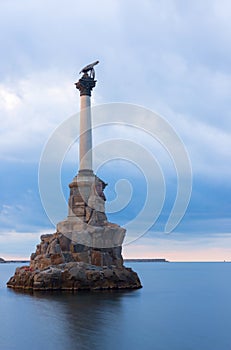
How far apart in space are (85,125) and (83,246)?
46.9 ft

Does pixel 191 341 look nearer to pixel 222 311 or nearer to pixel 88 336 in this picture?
pixel 88 336

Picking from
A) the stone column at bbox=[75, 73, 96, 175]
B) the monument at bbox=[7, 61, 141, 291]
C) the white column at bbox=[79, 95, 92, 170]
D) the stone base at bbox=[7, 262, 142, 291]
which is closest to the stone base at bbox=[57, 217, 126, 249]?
the monument at bbox=[7, 61, 141, 291]

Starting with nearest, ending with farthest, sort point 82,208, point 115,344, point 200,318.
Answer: point 115,344 < point 200,318 < point 82,208

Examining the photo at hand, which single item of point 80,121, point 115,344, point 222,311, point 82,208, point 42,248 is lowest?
point 115,344

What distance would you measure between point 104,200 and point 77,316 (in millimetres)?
23189

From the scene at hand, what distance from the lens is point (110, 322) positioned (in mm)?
36031

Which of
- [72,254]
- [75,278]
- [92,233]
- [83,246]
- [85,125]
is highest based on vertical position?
[85,125]

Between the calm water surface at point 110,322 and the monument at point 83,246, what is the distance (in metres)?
2.93

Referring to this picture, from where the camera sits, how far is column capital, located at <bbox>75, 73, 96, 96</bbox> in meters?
61.7

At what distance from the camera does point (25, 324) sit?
3659 centimetres

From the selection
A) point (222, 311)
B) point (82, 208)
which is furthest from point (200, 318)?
point (82, 208)

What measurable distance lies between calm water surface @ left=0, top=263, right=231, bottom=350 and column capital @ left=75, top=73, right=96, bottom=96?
2442 centimetres

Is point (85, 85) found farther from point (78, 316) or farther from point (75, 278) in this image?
point (78, 316)

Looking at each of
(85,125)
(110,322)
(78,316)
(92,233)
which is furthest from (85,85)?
(110,322)
